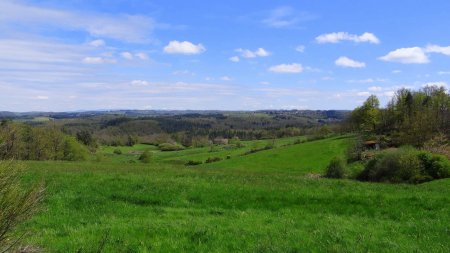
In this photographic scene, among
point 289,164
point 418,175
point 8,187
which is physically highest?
point 8,187

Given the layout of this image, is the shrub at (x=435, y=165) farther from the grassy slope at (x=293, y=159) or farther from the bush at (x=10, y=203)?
the grassy slope at (x=293, y=159)

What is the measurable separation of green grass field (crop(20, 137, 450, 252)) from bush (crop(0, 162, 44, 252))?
1741 mm

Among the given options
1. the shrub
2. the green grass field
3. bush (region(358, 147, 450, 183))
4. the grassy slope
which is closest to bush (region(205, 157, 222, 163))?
the grassy slope

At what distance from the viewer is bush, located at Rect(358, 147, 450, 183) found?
33.9 meters

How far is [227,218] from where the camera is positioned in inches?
553

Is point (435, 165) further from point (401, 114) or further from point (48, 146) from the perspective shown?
point (48, 146)

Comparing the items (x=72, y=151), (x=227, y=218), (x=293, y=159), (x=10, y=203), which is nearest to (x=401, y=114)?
(x=293, y=159)

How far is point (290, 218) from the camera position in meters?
14.4

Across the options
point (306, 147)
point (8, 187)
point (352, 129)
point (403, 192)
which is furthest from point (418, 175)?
point (352, 129)

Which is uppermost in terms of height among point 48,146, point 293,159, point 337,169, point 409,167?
point 409,167

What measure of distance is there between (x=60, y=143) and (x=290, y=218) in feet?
261

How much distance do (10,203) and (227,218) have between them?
9.37 meters

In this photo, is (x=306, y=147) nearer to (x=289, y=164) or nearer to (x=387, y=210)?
(x=289, y=164)

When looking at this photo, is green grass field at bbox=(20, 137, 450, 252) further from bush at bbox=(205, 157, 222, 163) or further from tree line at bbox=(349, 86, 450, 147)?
bush at bbox=(205, 157, 222, 163)
